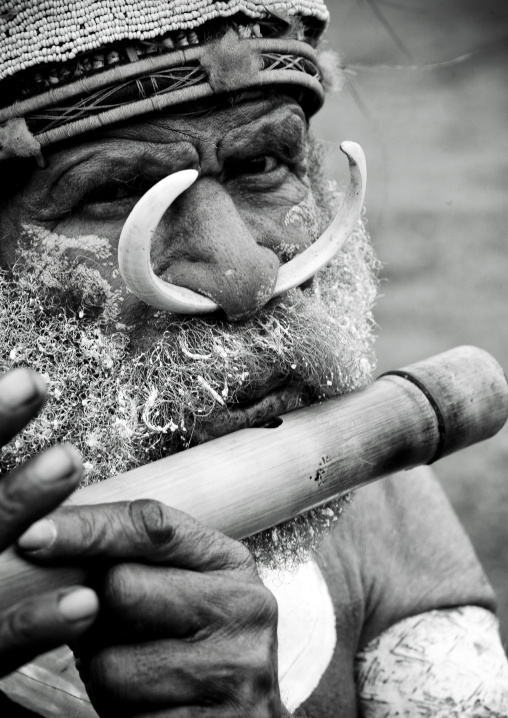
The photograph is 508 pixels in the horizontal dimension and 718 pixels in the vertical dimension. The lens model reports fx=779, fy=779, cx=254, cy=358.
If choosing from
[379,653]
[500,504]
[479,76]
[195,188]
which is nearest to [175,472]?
[195,188]

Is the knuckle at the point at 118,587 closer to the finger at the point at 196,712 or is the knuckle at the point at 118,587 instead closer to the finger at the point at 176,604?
the finger at the point at 176,604

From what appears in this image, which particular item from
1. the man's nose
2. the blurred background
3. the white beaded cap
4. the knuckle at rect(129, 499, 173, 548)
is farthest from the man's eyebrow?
the blurred background

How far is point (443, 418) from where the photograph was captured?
5.57 ft

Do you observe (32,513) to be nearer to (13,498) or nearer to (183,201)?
(13,498)

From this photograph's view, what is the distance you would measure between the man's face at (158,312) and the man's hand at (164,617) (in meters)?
0.42

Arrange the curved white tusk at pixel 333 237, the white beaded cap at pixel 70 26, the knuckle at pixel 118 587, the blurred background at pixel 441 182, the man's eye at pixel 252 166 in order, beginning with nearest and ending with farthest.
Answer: the knuckle at pixel 118 587
the white beaded cap at pixel 70 26
the curved white tusk at pixel 333 237
the man's eye at pixel 252 166
the blurred background at pixel 441 182

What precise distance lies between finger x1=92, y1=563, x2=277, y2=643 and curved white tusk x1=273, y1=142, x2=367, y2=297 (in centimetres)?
65

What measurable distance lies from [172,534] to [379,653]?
3.68 ft

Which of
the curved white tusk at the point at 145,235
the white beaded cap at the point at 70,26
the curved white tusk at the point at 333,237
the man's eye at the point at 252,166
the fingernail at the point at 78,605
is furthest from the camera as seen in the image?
the man's eye at the point at 252,166

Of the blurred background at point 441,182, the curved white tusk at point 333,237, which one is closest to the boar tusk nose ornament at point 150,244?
the curved white tusk at point 333,237

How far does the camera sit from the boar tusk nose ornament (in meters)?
1.38

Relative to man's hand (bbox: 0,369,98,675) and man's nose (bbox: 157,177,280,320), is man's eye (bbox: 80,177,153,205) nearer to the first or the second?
man's nose (bbox: 157,177,280,320)

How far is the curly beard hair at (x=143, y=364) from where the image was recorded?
154cm

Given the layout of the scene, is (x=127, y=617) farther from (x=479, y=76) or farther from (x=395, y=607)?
(x=479, y=76)
